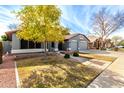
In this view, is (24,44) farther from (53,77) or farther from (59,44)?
(53,77)

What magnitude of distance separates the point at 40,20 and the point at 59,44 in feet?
38.1

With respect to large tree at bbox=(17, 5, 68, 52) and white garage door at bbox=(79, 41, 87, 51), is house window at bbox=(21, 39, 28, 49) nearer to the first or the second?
large tree at bbox=(17, 5, 68, 52)

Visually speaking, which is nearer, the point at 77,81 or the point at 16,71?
the point at 77,81

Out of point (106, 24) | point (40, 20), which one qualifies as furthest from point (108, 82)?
point (106, 24)

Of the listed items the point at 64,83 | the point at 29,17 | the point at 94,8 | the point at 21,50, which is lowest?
the point at 64,83

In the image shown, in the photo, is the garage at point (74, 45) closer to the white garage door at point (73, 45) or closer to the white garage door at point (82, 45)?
the white garage door at point (73, 45)

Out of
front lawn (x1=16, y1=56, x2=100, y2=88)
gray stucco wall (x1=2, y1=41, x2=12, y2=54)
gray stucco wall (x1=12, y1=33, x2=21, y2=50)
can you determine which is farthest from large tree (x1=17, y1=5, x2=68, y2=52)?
gray stucco wall (x1=2, y1=41, x2=12, y2=54)

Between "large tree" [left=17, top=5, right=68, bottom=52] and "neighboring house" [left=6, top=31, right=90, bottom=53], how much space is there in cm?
465

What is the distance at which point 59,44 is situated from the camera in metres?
22.7

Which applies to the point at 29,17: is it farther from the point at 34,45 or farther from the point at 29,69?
the point at 34,45

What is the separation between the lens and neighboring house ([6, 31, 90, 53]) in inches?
625

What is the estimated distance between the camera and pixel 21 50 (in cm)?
1606
